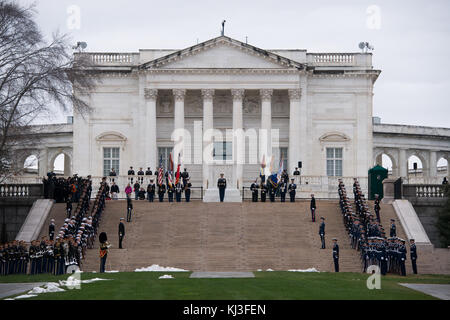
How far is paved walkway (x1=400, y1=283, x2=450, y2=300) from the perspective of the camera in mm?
23016

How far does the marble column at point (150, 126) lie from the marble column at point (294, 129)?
10905 mm

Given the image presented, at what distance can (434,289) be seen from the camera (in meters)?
25.3

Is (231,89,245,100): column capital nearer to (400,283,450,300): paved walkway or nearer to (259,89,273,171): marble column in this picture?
(259,89,273,171): marble column

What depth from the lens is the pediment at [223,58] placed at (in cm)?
6556

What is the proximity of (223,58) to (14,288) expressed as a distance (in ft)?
140

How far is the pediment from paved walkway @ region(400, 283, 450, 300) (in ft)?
132

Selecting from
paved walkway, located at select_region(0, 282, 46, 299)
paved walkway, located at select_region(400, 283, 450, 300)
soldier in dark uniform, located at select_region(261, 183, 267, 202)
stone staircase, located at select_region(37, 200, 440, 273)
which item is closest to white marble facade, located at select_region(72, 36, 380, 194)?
soldier in dark uniform, located at select_region(261, 183, 267, 202)

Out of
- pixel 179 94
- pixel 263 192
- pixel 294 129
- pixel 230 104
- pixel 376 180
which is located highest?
pixel 179 94

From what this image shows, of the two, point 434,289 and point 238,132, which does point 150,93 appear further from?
point 434,289

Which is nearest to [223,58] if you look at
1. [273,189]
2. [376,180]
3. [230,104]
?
[230,104]

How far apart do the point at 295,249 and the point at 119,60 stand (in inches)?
1370

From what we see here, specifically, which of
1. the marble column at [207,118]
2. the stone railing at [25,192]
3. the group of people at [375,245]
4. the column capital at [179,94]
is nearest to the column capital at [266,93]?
the marble column at [207,118]

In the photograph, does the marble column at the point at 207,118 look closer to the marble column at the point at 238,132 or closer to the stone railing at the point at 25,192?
the marble column at the point at 238,132
